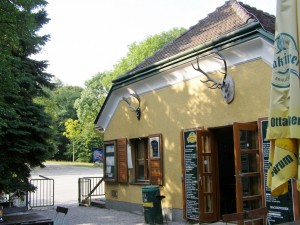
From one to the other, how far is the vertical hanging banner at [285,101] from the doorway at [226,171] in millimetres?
6772

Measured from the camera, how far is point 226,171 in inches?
421

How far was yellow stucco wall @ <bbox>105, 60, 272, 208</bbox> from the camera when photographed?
26.7 feet

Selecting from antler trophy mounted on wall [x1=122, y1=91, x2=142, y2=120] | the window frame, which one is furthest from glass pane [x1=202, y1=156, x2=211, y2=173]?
the window frame

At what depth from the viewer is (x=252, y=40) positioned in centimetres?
802

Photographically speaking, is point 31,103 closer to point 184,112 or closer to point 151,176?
point 151,176

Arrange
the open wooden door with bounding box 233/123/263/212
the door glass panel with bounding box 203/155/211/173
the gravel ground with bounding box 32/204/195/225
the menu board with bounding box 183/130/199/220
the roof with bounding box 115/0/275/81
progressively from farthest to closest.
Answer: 1. the gravel ground with bounding box 32/204/195/225
2. the roof with bounding box 115/0/275/81
3. the door glass panel with bounding box 203/155/211/173
4. the menu board with bounding box 183/130/199/220
5. the open wooden door with bounding box 233/123/263/212

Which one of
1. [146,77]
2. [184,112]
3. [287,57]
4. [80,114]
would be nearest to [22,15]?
[146,77]

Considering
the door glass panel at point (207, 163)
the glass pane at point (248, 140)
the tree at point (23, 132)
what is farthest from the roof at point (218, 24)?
the tree at point (23, 132)

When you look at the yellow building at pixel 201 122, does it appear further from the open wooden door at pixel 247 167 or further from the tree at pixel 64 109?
the tree at pixel 64 109

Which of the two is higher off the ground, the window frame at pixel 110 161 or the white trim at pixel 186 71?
the white trim at pixel 186 71

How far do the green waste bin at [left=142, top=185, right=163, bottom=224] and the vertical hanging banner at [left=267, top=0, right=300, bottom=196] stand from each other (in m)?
6.93

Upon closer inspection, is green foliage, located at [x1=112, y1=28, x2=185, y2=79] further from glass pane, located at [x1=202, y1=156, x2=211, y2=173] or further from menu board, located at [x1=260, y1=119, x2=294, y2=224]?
menu board, located at [x1=260, y1=119, x2=294, y2=224]

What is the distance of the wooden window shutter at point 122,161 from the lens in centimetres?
1256

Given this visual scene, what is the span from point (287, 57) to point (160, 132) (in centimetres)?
801
